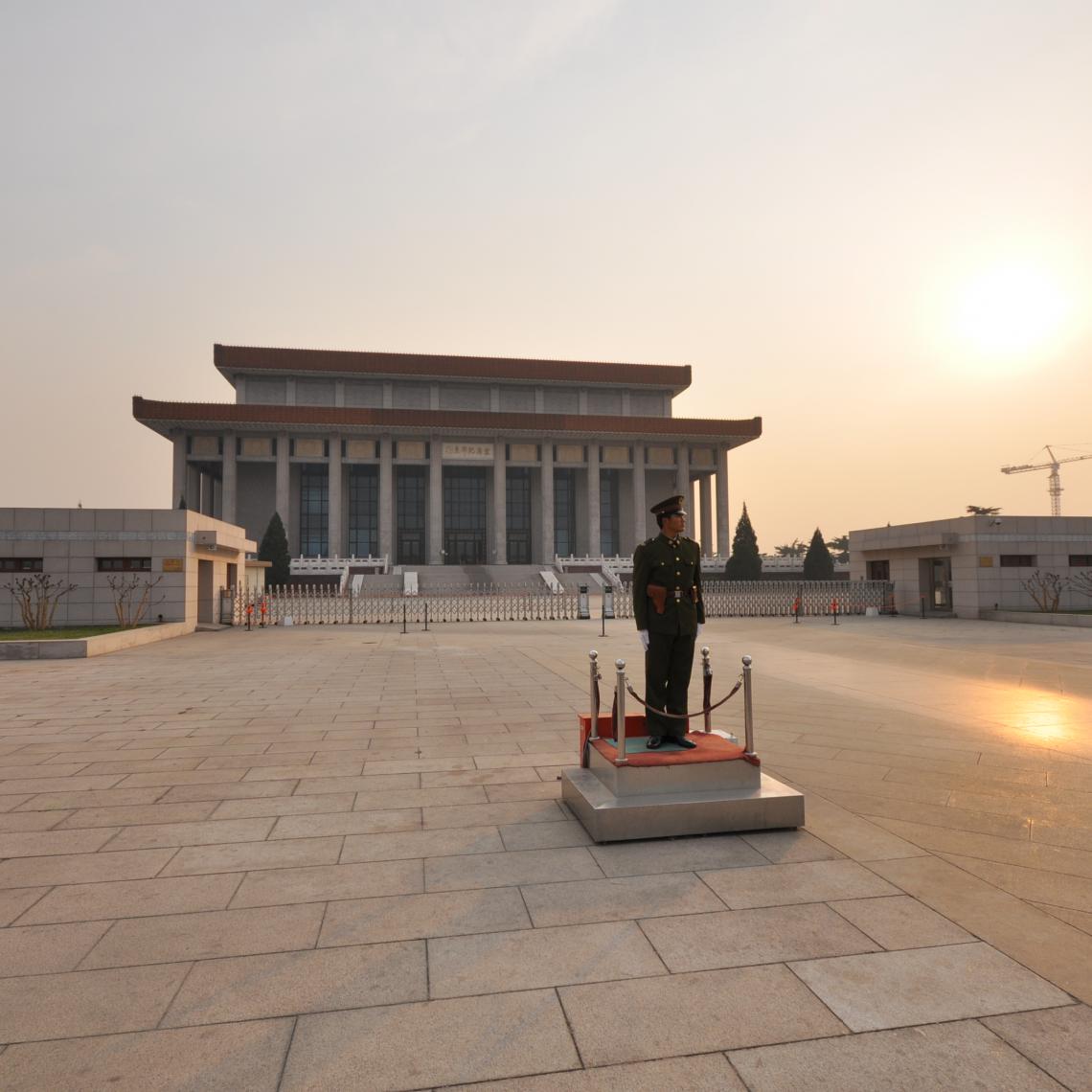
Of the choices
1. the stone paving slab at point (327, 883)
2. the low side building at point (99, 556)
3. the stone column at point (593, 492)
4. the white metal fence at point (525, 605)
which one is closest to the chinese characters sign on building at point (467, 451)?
the stone column at point (593, 492)

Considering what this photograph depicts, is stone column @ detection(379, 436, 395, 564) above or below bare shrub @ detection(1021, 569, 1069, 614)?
above

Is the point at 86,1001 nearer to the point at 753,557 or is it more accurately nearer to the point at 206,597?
the point at 206,597

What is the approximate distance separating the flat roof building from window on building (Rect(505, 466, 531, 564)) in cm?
11

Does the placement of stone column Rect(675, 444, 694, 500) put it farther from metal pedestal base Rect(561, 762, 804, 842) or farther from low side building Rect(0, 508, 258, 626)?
metal pedestal base Rect(561, 762, 804, 842)

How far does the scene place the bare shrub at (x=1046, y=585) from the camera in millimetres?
25109

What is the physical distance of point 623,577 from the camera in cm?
4794

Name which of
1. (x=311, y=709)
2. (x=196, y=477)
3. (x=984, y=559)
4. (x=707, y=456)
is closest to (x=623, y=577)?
(x=707, y=456)

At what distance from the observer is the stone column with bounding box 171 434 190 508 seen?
165ft

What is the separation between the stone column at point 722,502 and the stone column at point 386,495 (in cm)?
2599

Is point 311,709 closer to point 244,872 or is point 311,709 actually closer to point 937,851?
point 244,872

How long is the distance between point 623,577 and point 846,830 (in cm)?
4356

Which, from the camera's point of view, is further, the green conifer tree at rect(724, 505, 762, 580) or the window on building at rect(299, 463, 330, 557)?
the window on building at rect(299, 463, 330, 557)

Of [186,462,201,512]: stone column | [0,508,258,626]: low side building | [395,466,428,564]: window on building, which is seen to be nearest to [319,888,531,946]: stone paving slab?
[0,508,258,626]: low side building

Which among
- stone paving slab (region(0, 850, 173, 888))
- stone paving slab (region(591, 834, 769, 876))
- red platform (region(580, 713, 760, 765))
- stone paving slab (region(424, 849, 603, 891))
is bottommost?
stone paving slab (region(591, 834, 769, 876))
